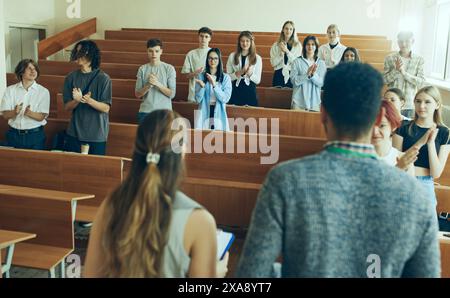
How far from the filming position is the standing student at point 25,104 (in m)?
3.56

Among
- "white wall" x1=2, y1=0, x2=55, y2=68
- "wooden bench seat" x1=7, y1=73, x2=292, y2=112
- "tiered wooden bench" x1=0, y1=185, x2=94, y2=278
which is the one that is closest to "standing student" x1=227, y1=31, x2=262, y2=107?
"wooden bench seat" x1=7, y1=73, x2=292, y2=112

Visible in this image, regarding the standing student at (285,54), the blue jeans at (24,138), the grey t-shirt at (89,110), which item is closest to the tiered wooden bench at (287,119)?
the standing student at (285,54)

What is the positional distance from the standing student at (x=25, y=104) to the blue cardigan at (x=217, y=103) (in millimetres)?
1258

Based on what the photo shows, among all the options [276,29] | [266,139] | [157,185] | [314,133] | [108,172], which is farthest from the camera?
[276,29]

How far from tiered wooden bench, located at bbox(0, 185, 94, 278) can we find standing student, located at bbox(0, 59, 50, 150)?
101 centimetres

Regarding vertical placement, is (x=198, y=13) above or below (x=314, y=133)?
above

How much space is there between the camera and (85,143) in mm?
3518

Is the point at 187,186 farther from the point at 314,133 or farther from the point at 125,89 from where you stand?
the point at 125,89

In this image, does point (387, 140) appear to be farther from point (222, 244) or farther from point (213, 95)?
point (213, 95)

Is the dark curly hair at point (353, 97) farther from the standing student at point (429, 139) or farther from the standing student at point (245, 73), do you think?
the standing student at point (245, 73)

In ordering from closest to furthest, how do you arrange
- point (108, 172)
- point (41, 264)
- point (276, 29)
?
point (41, 264) → point (108, 172) → point (276, 29)

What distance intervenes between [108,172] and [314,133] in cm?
196
